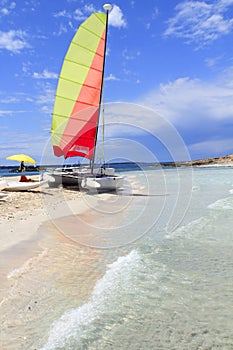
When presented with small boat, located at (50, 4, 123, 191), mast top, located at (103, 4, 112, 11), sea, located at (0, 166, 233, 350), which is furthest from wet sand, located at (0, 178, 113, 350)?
mast top, located at (103, 4, 112, 11)


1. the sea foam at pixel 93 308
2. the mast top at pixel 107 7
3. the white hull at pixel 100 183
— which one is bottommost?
the sea foam at pixel 93 308

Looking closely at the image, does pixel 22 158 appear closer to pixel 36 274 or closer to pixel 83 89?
pixel 83 89

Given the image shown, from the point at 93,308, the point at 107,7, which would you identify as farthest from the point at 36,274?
the point at 107,7

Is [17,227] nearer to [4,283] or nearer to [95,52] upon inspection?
[4,283]

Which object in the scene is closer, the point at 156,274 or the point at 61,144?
the point at 156,274

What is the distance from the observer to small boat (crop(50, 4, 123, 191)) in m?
17.5

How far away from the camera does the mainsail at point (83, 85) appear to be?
17.6 meters

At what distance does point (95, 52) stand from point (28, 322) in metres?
16.5

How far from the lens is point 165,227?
930cm

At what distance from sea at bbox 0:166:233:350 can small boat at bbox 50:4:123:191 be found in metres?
9.44

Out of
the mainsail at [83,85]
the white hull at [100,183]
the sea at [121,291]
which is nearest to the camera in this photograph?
the sea at [121,291]

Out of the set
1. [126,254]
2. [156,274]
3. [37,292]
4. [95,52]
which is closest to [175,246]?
[126,254]

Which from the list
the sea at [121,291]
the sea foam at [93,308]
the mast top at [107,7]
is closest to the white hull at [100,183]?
the sea at [121,291]

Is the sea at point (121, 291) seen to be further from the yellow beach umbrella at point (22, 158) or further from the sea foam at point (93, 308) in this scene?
the yellow beach umbrella at point (22, 158)
